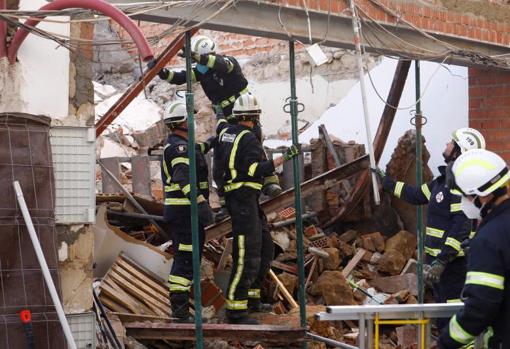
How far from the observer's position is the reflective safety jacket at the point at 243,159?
798 cm

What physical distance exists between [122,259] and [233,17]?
258cm

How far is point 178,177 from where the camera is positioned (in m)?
7.84

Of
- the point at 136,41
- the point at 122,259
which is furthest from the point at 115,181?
the point at 136,41

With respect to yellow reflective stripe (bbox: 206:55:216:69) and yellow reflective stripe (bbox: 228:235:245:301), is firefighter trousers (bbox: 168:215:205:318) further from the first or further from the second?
Result: yellow reflective stripe (bbox: 206:55:216:69)

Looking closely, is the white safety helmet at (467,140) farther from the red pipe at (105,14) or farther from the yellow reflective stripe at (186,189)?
the red pipe at (105,14)

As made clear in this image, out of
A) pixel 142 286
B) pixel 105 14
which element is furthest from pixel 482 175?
pixel 142 286

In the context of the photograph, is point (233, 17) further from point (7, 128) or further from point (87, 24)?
point (7, 128)

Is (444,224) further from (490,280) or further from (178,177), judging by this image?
(490,280)

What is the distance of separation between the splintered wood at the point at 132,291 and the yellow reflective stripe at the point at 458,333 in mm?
3621

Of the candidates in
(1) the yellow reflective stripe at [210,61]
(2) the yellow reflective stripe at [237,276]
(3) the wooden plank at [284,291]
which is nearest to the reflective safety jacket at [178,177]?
(2) the yellow reflective stripe at [237,276]

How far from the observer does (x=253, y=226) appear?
8.09m

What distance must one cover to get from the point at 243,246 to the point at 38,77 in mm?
2619

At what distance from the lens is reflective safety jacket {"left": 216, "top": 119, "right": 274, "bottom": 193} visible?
26.2ft

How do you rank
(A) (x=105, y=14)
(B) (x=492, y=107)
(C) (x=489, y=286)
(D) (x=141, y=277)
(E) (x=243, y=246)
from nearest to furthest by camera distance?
(C) (x=489, y=286), (A) (x=105, y=14), (E) (x=243, y=246), (D) (x=141, y=277), (B) (x=492, y=107)
